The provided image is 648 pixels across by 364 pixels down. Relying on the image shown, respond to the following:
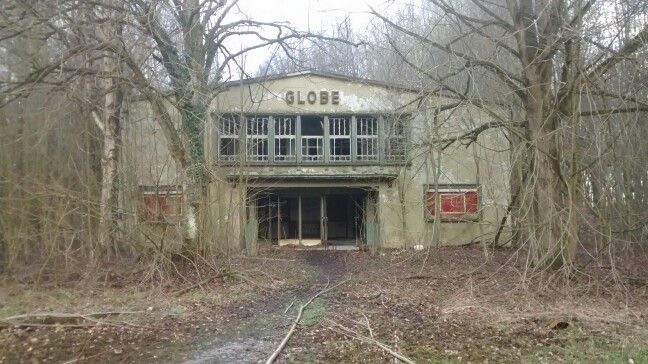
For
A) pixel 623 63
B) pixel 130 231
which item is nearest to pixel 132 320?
pixel 130 231

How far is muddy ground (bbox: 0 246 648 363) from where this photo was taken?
7.10 m

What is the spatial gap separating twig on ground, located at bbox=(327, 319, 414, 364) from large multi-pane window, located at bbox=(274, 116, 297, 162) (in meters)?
13.4

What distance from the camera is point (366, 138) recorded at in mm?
22141

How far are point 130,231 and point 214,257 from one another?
2085 mm

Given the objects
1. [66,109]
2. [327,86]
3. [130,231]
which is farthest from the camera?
[327,86]

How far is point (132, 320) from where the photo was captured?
9016 millimetres

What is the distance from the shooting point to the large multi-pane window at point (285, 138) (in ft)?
72.1

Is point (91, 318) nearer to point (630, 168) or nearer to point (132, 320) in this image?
point (132, 320)

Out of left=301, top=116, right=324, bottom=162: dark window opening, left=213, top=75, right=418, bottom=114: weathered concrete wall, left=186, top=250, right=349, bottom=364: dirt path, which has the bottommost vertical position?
left=186, top=250, right=349, bottom=364: dirt path

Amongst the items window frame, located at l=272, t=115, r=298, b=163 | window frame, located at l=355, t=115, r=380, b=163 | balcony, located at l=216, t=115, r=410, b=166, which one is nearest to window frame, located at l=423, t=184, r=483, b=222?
balcony, located at l=216, t=115, r=410, b=166

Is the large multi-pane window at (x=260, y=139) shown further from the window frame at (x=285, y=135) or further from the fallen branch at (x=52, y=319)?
the fallen branch at (x=52, y=319)

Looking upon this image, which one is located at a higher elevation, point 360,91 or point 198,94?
point 360,91

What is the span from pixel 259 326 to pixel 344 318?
4.77 feet

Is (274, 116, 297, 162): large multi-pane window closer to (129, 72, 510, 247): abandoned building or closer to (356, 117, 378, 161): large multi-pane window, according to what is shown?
(129, 72, 510, 247): abandoned building
